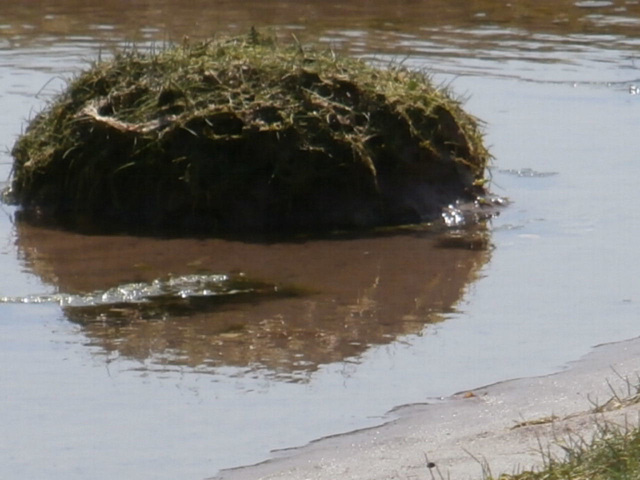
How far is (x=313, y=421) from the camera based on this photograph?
17.6 feet

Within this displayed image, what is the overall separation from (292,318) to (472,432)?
173cm

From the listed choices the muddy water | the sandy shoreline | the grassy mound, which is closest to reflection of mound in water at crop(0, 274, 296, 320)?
the muddy water

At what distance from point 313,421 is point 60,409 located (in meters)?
0.94

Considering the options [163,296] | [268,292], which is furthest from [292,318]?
[163,296]

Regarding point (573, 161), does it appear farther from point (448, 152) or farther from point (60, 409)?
point (60, 409)

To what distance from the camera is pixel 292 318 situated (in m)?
6.72

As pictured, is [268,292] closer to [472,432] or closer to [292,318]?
[292,318]

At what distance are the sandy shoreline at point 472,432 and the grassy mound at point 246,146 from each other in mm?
Result: 2743

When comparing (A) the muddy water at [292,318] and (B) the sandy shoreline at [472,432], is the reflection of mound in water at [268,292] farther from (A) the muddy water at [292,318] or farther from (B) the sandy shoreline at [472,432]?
(B) the sandy shoreline at [472,432]

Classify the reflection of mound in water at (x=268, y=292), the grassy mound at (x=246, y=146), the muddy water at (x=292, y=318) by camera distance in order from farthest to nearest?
the grassy mound at (x=246, y=146)
the reflection of mound in water at (x=268, y=292)
the muddy water at (x=292, y=318)

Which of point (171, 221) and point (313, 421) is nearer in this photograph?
point (313, 421)

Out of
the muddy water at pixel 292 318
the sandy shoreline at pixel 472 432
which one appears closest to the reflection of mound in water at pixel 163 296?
the muddy water at pixel 292 318

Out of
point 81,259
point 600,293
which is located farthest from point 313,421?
point 81,259

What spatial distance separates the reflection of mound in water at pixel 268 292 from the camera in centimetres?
625
